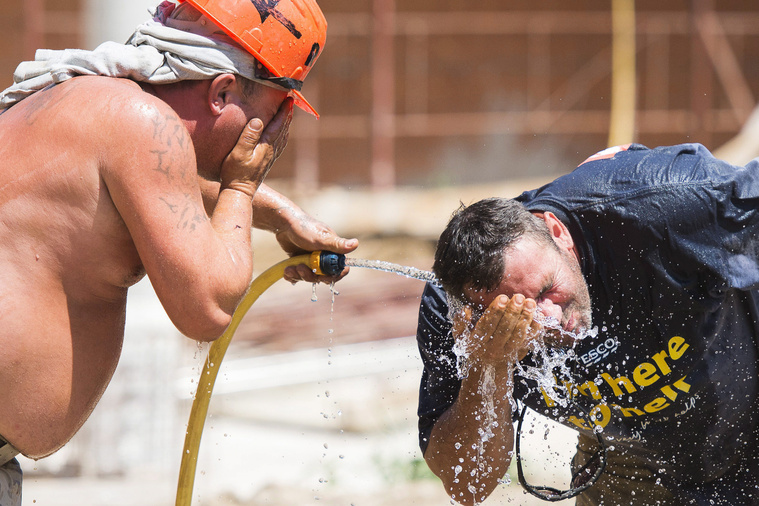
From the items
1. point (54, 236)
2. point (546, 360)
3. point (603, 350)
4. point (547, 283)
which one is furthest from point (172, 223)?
point (603, 350)

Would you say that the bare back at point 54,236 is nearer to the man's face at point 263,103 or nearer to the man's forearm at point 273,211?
the man's face at point 263,103

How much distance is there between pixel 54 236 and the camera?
224 cm

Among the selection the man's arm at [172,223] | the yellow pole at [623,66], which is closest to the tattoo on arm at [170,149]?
the man's arm at [172,223]

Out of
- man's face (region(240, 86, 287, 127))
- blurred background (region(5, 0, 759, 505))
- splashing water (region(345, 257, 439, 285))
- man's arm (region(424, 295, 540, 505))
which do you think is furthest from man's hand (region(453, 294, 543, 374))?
blurred background (region(5, 0, 759, 505))

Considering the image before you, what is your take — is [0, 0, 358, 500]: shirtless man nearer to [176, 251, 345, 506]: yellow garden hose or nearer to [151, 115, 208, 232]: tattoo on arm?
[151, 115, 208, 232]: tattoo on arm

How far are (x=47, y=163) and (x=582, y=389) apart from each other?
188cm

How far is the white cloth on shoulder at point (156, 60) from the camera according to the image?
93.3 inches

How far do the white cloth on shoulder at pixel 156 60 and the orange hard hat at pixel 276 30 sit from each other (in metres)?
0.04

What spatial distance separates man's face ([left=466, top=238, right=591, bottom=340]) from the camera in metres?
2.79

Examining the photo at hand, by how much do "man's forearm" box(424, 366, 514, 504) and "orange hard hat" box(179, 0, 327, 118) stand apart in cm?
115

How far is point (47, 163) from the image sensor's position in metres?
2.23

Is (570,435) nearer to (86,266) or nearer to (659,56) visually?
(86,266)

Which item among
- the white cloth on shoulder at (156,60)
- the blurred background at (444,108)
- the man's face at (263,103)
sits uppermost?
the white cloth on shoulder at (156,60)

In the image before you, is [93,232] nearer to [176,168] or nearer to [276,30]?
[176,168]
